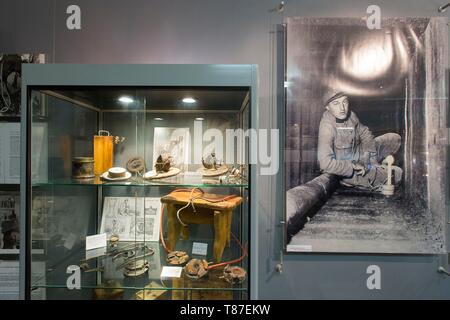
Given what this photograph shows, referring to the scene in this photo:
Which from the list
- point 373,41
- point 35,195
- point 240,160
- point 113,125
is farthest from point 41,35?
point 373,41

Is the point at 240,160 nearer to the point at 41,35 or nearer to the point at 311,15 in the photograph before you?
the point at 311,15

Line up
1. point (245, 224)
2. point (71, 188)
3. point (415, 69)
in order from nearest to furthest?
point (245, 224) → point (71, 188) → point (415, 69)

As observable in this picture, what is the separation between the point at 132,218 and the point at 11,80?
107cm

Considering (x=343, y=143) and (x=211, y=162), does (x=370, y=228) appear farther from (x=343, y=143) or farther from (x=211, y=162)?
(x=211, y=162)

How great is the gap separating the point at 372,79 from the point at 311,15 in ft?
1.58

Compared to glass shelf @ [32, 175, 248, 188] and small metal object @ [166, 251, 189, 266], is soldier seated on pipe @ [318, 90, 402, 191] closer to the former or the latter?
glass shelf @ [32, 175, 248, 188]

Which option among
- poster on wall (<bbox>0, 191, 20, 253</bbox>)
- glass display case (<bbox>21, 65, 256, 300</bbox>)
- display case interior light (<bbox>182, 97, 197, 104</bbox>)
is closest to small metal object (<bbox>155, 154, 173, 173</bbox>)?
glass display case (<bbox>21, 65, 256, 300</bbox>)

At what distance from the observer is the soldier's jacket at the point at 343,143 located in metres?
1.36

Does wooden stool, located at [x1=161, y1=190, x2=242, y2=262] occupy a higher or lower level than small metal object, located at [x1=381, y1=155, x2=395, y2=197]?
lower

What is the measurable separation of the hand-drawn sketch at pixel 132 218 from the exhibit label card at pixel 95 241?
25 millimetres

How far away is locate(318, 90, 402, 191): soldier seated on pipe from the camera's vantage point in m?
1.36

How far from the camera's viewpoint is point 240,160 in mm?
1051

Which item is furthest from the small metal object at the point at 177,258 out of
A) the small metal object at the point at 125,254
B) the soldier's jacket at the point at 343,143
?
the soldier's jacket at the point at 343,143

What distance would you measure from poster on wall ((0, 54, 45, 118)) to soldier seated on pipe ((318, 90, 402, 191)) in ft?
5.27
